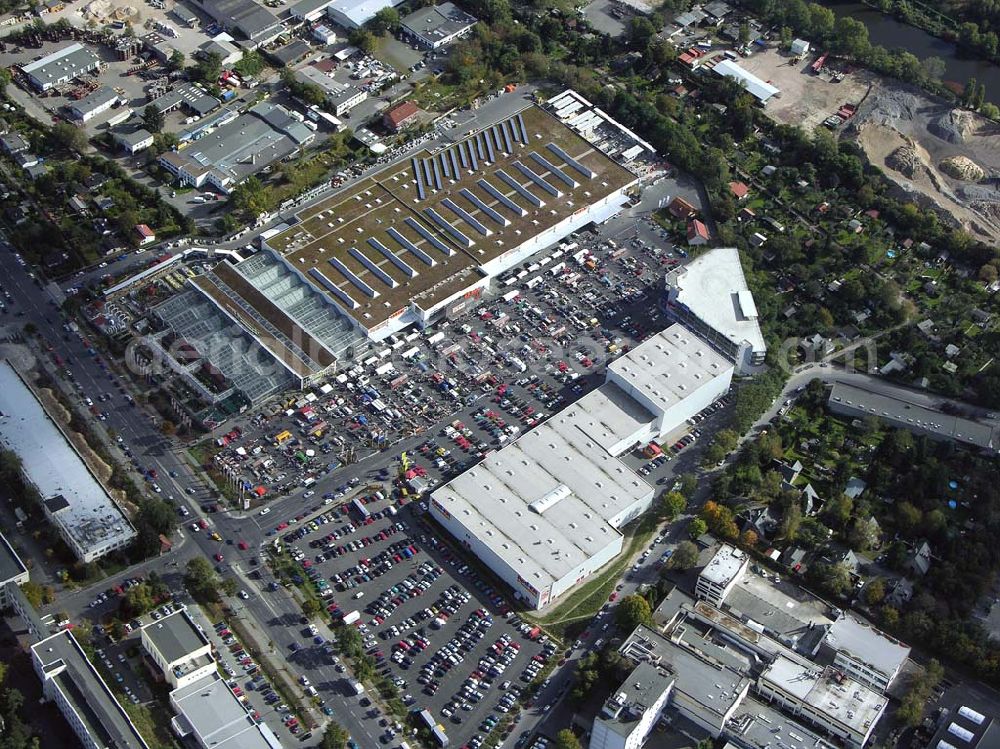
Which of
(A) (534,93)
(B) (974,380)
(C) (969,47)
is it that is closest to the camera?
(B) (974,380)

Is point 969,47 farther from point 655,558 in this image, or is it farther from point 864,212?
point 655,558

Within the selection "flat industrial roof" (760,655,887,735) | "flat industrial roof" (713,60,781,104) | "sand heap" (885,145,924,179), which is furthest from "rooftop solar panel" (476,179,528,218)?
"flat industrial roof" (760,655,887,735)

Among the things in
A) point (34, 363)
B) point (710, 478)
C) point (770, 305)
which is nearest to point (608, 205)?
point (770, 305)

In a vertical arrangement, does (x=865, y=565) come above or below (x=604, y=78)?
below

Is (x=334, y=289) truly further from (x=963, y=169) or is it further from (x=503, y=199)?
(x=963, y=169)

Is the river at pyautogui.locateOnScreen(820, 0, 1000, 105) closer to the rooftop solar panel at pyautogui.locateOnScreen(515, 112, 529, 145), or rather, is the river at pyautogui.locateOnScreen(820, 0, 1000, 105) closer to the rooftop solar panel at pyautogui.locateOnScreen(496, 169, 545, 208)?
the rooftop solar panel at pyautogui.locateOnScreen(515, 112, 529, 145)

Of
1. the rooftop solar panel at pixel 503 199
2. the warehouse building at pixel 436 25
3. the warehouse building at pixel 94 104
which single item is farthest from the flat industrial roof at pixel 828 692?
the warehouse building at pixel 94 104

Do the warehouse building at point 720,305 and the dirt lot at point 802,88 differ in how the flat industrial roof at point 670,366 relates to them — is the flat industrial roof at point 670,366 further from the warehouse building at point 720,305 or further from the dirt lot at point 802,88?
the dirt lot at point 802,88
